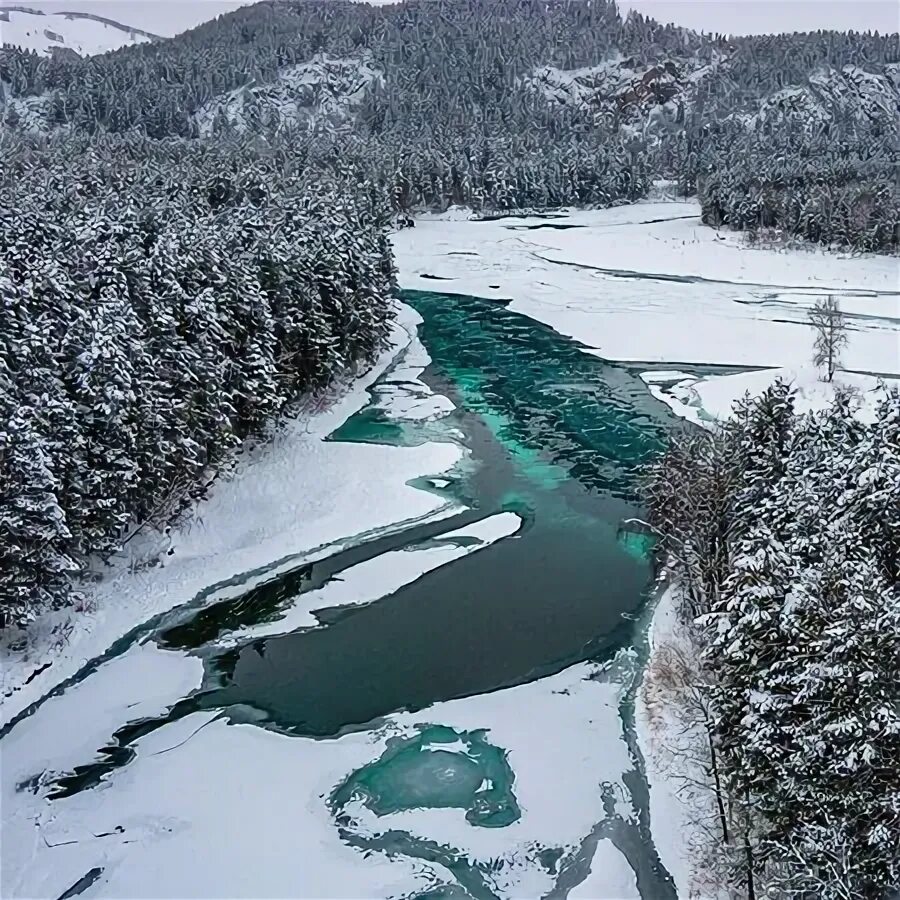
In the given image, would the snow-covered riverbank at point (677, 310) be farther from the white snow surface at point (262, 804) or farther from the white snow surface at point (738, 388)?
the white snow surface at point (262, 804)

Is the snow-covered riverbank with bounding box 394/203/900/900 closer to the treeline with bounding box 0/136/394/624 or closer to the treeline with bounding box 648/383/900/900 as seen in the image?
the treeline with bounding box 648/383/900/900

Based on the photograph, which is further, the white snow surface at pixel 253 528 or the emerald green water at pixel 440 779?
the white snow surface at pixel 253 528

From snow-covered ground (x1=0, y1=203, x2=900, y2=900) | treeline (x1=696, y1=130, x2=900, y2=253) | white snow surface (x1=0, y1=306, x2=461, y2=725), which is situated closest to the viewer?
snow-covered ground (x1=0, y1=203, x2=900, y2=900)

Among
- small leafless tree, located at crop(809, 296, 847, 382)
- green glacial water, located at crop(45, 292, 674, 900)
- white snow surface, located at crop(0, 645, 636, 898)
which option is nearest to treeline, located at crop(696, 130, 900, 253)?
small leafless tree, located at crop(809, 296, 847, 382)

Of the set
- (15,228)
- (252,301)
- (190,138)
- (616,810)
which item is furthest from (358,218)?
(190,138)

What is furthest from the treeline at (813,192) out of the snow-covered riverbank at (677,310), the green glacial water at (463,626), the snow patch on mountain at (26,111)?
the snow patch on mountain at (26,111)

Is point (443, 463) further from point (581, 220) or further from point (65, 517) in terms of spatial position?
point (581, 220)
